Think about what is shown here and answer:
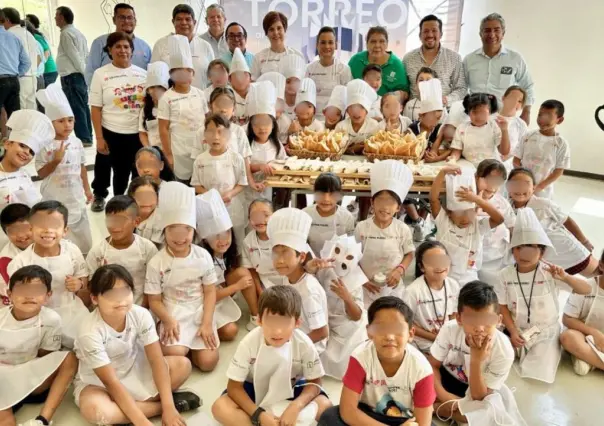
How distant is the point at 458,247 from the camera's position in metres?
2.57

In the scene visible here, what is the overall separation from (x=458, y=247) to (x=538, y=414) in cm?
83

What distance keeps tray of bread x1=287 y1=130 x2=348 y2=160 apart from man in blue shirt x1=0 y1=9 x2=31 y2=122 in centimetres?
235

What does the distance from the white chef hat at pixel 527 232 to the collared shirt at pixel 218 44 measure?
8.46 feet

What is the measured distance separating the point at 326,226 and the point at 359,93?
3.44 feet

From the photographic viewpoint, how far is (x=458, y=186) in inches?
103

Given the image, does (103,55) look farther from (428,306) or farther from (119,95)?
(428,306)

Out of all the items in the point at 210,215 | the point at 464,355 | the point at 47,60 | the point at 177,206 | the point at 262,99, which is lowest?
the point at 464,355

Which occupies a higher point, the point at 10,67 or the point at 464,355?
the point at 10,67

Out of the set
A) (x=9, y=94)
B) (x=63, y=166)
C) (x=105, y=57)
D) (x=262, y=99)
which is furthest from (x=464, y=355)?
(x=9, y=94)

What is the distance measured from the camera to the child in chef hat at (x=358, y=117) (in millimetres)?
3289

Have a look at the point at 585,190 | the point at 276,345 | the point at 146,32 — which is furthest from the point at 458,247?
the point at 146,32

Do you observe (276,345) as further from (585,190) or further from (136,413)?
(585,190)

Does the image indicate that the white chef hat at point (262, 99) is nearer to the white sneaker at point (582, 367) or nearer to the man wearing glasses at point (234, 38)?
the man wearing glasses at point (234, 38)

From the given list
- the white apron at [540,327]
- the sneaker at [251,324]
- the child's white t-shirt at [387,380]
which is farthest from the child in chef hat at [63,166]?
the white apron at [540,327]
